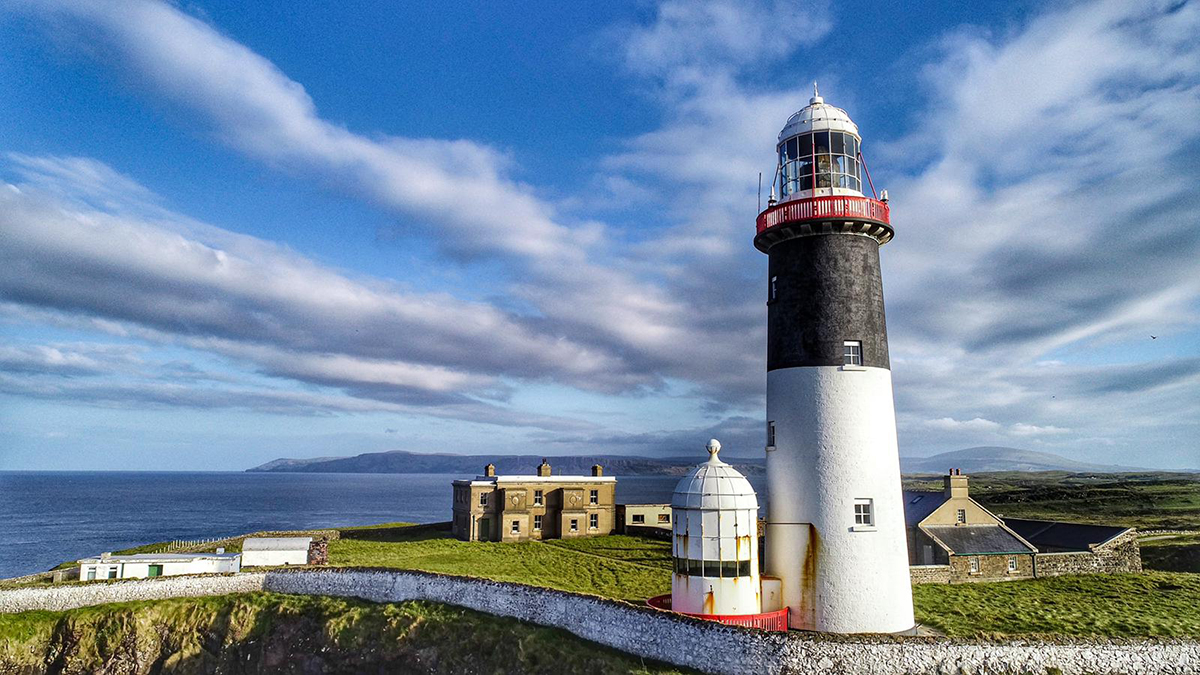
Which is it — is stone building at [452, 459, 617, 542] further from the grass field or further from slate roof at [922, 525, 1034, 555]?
the grass field

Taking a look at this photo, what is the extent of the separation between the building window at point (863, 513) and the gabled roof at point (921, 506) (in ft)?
62.4

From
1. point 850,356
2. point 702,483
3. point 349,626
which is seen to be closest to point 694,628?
point 702,483

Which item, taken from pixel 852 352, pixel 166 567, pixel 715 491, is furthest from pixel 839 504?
pixel 166 567

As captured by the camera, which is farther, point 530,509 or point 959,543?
point 530,509

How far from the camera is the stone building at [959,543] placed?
33.6m

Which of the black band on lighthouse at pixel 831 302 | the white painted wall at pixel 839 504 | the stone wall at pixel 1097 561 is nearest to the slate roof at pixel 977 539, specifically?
the stone wall at pixel 1097 561

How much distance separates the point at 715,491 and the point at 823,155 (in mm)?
9727

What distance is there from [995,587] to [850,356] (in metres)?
20.0

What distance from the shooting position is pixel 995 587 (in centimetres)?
3183

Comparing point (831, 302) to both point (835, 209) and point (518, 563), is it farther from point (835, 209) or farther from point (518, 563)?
point (518, 563)

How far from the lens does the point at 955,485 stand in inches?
1495

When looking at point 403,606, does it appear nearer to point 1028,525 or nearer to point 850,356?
point 850,356

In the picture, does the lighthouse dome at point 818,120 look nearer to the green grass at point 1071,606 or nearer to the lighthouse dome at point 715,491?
the lighthouse dome at point 715,491

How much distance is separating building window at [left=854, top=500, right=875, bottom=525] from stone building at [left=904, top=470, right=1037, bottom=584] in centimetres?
1704
